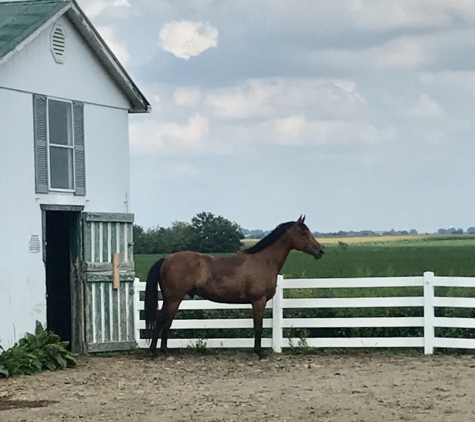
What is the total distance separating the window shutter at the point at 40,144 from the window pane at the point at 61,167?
204 millimetres

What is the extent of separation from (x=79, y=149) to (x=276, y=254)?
122 inches

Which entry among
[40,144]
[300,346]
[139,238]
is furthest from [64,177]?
[139,238]

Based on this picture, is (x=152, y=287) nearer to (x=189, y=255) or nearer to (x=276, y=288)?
(x=189, y=255)

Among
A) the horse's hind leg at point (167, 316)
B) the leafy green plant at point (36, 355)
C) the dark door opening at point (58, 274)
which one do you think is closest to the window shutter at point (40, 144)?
the dark door opening at point (58, 274)

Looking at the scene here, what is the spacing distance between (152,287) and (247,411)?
4.71 m

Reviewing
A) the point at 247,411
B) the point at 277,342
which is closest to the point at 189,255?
the point at 277,342

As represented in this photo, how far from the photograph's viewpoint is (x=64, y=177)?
14281 millimetres

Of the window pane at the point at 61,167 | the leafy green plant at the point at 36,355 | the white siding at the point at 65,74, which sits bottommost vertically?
the leafy green plant at the point at 36,355

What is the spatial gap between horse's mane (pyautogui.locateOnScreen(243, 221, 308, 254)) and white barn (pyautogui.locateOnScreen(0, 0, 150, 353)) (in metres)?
1.87

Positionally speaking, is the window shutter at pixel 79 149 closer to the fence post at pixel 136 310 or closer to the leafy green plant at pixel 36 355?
the fence post at pixel 136 310

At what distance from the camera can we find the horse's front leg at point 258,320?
562 inches

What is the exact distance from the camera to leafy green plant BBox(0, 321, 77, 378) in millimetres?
12680

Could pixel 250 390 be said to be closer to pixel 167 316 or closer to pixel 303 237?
pixel 167 316

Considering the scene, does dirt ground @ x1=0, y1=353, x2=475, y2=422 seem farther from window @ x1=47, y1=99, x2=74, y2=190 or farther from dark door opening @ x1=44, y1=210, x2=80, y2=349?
window @ x1=47, y1=99, x2=74, y2=190
